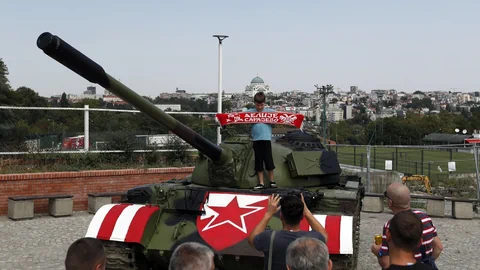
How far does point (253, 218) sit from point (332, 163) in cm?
215

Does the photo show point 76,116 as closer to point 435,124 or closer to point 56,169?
point 56,169

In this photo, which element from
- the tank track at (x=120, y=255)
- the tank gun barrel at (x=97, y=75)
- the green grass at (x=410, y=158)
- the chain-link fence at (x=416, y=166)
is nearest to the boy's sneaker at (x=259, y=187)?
the tank gun barrel at (x=97, y=75)

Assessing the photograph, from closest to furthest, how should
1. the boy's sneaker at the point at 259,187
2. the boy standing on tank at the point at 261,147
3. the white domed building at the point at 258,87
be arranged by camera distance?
the boy's sneaker at the point at 259,187 < the boy standing on tank at the point at 261,147 < the white domed building at the point at 258,87

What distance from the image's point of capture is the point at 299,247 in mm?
3627

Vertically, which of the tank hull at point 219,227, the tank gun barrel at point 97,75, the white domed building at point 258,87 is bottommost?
the tank hull at point 219,227

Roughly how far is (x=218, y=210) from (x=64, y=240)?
5.05 metres

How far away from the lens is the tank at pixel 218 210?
7.07 meters

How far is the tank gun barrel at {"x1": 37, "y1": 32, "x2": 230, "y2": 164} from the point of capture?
5227mm

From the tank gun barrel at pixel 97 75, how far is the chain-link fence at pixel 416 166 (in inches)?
438

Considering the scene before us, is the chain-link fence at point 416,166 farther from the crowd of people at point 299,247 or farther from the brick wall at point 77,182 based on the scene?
the crowd of people at point 299,247

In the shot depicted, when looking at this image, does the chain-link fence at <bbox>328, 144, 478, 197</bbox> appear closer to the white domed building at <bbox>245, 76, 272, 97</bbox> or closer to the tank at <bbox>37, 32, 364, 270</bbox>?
the white domed building at <bbox>245, 76, 272, 97</bbox>

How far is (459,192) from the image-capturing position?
2191 centimetres

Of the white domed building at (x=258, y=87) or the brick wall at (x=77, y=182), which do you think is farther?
the brick wall at (x=77, y=182)

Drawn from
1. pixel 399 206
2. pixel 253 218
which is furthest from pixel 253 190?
pixel 399 206
